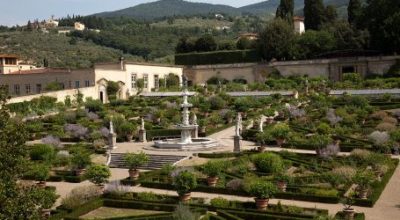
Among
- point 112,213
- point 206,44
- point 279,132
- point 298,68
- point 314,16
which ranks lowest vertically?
point 112,213

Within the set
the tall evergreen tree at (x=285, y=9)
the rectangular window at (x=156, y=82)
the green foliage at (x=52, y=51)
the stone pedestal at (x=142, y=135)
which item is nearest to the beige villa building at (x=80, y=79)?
the rectangular window at (x=156, y=82)

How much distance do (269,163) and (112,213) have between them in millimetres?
7377

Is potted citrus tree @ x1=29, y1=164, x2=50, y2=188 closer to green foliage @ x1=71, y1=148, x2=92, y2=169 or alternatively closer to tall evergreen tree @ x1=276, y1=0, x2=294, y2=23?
green foliage @ x1=71, y1=148, x2=92, y2=169

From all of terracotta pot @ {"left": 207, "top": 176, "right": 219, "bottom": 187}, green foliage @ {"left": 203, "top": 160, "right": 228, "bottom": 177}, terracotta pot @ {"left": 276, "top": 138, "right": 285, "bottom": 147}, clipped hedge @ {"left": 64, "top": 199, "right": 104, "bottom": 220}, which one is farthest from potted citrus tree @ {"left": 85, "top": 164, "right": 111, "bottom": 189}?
terracotta pot @ {"left": 276, "top": 138, "right": 285, "bottom": 147}

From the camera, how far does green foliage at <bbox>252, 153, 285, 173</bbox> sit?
22048mm

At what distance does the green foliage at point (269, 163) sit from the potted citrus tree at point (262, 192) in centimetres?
445

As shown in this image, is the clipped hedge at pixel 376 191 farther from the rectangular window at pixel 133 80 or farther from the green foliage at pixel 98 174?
the rectangular window at pixel 133 80

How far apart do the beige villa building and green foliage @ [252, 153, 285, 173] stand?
33.3m

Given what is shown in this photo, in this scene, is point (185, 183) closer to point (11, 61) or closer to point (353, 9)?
point (11, 61)

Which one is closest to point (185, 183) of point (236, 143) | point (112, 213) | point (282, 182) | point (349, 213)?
point (112, 213)

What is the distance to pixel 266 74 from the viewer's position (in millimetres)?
66250

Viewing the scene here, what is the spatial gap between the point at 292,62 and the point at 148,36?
6293 cm

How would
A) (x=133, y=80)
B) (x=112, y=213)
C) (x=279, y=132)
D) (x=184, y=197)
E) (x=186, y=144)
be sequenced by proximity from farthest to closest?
(x=133, y=80)
(x=186, y=144)
(x=279, y=132)
(x=184, y=197)
(x=112, y=213)

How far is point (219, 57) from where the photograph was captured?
71.6 meters
